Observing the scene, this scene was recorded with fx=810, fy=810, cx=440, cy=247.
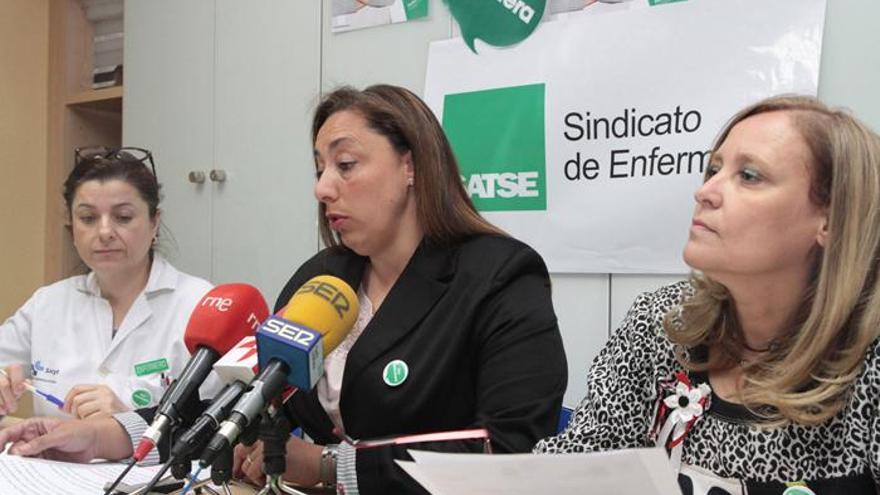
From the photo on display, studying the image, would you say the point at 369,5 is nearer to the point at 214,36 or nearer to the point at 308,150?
the point at 308,150

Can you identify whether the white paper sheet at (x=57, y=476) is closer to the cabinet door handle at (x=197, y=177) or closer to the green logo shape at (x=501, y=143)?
the green logo shape at (x=501, y=143)

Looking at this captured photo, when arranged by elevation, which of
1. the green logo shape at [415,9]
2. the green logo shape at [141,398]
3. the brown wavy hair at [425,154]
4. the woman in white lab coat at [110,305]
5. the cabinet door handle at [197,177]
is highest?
the green logo shape at [415,9]

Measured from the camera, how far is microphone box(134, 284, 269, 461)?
2.78 ft

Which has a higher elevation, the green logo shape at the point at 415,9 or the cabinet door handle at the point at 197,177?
the green logo shape at the point at 415,9

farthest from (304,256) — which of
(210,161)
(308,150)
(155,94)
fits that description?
(155,94)

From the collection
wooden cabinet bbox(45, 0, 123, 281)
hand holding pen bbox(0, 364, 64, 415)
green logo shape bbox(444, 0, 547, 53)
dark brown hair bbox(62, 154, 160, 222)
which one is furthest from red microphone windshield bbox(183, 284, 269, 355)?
wooden cabinet bbox(45, 0, 123, 281)

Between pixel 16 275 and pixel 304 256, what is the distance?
1800mm

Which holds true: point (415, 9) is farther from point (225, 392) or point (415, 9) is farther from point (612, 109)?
point (225, 392)

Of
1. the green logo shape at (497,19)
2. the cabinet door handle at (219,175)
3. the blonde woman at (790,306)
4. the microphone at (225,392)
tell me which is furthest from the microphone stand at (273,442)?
the cabinet door handle at (219,175)

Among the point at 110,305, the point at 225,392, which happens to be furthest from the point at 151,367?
the point at 225,392

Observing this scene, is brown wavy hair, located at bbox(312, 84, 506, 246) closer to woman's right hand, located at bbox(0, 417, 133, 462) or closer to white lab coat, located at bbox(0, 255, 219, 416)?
woman's right hand, located at bbox(0, 417, 133, 462)

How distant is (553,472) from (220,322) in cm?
45

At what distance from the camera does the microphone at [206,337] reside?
0.85 metres

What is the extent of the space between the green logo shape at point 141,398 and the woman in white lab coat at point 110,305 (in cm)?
1
